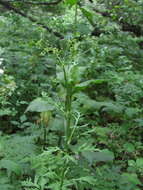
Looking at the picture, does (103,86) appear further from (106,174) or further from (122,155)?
(106,174)

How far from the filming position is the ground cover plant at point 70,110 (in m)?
1.48

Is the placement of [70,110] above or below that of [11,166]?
above

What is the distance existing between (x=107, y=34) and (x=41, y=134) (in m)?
4.22

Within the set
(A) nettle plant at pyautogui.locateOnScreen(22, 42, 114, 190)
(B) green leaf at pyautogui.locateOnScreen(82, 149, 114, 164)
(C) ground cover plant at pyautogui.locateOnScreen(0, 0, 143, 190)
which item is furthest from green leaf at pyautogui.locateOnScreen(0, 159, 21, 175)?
(B) green leaf at pyautogui.locateOnScreen(82, 149, 114, 164)

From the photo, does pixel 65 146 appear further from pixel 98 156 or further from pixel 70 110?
pixel 98 156

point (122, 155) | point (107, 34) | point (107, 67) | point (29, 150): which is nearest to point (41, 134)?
point (29, 150)

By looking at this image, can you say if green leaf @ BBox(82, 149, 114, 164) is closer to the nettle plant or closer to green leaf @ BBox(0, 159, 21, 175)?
the nettle plant

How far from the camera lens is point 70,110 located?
4.45 ft

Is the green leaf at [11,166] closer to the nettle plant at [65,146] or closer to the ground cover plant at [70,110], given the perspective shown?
the ground cover plant at [70,110]

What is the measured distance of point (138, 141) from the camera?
2.81m

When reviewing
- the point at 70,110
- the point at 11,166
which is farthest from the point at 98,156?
the point at 70,110

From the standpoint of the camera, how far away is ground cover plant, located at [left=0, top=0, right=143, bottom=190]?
1.48 metres

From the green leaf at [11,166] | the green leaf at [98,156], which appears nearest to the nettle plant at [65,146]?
the green leaf at [98,156]

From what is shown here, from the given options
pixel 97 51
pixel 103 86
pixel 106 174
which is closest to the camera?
pixel 106 174
